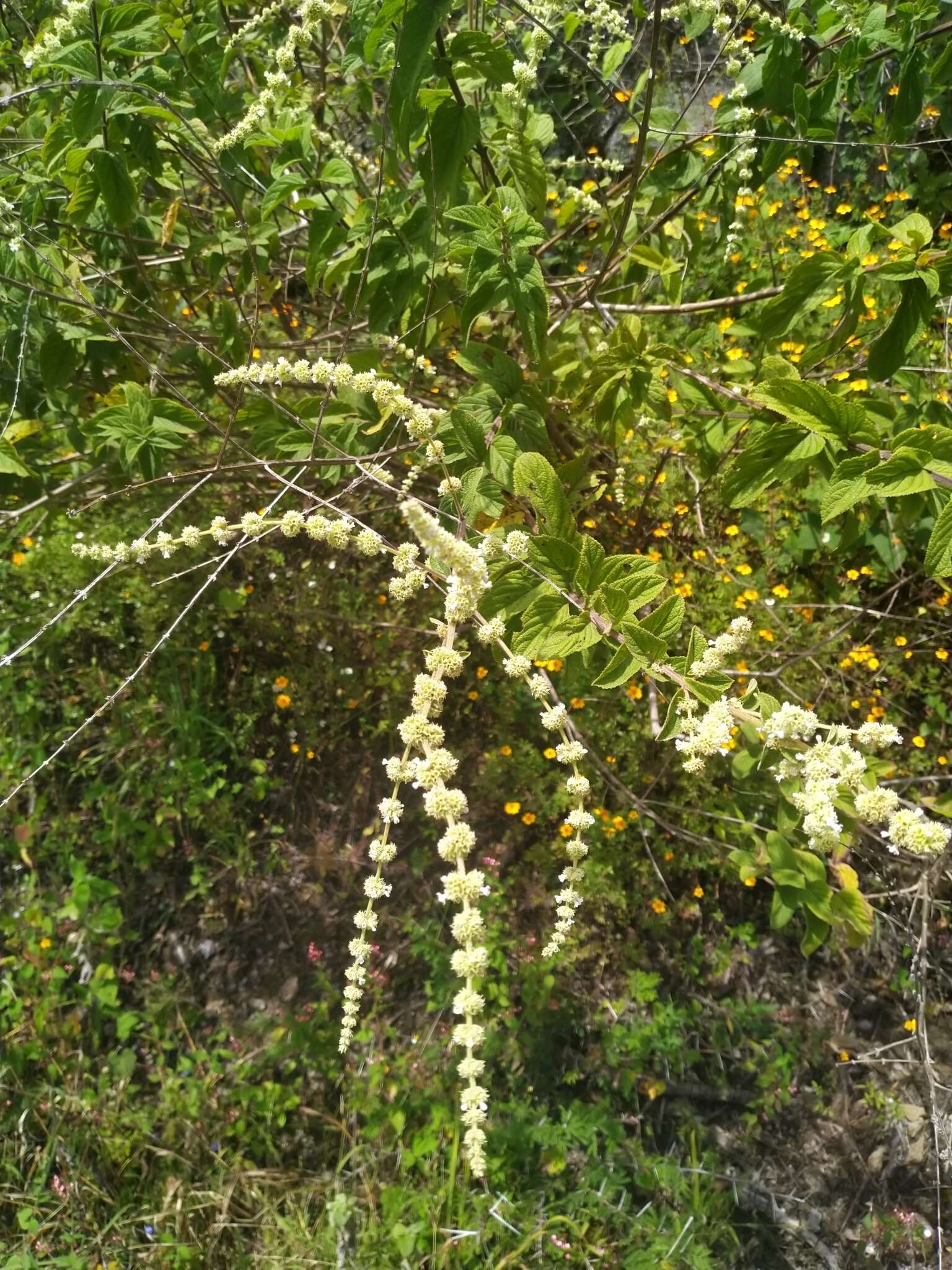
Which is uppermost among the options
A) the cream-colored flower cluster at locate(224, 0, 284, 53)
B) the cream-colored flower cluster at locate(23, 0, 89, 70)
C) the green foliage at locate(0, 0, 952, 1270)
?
the cream-colored flower cluster at locate(224, 0, 284, 53)

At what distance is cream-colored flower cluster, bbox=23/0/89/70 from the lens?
67.9 inches

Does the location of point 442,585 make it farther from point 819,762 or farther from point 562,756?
point 819,762

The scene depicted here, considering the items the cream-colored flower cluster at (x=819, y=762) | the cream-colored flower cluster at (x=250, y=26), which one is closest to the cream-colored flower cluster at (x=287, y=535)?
the cream-colored flower cluster at (x=819, y=762)

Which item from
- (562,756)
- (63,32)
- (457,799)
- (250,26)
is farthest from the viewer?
(250,26)

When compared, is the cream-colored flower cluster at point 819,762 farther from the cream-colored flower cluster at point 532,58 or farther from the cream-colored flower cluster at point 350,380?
the cream-colored flower cluster at point 532,58

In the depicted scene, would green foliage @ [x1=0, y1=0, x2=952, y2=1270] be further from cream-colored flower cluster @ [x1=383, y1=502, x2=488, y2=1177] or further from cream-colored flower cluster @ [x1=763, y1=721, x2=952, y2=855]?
cream-colored flower cluster @ [x1=383, y1=502, x2=488, y2=1177]

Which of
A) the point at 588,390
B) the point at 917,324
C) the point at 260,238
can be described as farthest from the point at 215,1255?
the point at 917,324

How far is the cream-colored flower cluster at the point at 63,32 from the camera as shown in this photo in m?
1.72

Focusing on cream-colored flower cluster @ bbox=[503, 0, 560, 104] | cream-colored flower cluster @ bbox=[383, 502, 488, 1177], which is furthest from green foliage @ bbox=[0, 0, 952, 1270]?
cream-colored flower cluster @ bbox=[383, 502, 488, 1177]

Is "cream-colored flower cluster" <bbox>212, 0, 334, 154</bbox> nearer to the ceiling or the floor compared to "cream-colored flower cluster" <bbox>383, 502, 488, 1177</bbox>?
nearer to the ceiling

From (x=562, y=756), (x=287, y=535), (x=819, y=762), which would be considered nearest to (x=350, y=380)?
(x=287, y=535)

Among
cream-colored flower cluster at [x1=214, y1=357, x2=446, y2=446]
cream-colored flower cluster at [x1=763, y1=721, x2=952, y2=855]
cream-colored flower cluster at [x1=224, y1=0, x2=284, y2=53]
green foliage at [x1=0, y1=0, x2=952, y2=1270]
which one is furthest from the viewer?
cream-colored flower cluster at [x1=224, y1=0, x2=284, y2=53]

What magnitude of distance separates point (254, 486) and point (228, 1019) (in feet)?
7.81

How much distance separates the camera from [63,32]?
1.77 metres
